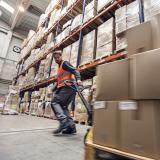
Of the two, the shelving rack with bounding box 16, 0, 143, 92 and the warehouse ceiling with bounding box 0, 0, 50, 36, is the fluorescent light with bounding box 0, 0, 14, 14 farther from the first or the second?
the shelving rack with bounding box 16, 0, 143, 92

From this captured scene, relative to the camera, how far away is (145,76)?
104 centimetres

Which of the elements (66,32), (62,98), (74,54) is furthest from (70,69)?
(66,32)

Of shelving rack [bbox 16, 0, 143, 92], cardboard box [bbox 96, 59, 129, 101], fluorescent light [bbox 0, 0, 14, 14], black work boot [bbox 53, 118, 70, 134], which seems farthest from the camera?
fluorescent light [bbox 0, 0, 14, 14]

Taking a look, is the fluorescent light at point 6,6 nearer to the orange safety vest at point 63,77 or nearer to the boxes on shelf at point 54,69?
the boxes on shelf at point 54,69

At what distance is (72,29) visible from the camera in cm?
527

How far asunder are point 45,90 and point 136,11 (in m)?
4.11

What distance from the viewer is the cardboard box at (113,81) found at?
1169 mm

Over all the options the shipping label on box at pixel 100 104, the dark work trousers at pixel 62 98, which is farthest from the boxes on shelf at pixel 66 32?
the shipping label on box at pixel 100 104

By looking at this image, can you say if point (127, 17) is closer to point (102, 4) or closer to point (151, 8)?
point (151, 8)

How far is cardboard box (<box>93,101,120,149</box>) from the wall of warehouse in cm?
1244

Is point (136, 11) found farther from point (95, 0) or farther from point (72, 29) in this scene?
point (72, 29)

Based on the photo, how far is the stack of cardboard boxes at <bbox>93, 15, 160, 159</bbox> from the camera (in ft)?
3.14

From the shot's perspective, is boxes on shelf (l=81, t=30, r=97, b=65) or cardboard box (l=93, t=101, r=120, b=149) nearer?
cardboard box (l=93, t=101, r=120, b=149)

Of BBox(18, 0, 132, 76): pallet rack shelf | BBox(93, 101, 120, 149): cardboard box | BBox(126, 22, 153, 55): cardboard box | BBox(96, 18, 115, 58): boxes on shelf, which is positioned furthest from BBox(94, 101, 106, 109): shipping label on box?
BBox(18, 0, 132, 76): pallet rack shelf
